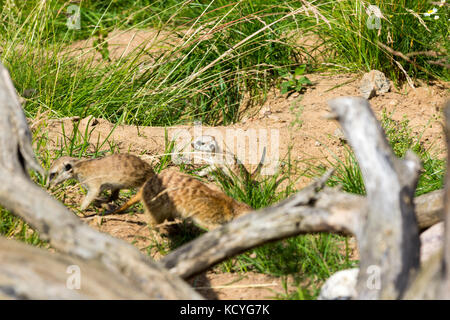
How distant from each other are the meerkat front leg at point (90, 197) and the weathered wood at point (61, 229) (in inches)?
48.7

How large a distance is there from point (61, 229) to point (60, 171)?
5.15ft

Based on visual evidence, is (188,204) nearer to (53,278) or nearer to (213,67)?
(53,278)

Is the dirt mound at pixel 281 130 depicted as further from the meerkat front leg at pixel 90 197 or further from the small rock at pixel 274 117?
the meerkat front leg at pixel 90 197

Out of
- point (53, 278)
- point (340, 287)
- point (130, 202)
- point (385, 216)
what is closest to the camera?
point (53, 278)

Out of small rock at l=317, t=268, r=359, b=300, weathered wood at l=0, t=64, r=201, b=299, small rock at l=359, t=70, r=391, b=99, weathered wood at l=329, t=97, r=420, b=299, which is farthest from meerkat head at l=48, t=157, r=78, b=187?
small rock at l=359, t=70, r=391, b=99

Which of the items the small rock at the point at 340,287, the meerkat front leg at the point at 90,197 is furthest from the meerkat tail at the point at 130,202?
the small rock at the point at 340,287

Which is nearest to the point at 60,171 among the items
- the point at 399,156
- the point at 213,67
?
the point at 213,67

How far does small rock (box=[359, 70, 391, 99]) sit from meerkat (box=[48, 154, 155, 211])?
Result: 206cm

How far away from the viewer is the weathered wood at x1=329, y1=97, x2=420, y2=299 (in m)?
2.03

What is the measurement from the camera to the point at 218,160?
398 centimetres

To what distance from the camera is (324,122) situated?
4652 mm

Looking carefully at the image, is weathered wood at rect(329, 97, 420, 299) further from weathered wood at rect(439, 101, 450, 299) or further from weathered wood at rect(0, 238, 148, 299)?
weathered wood at rect(0, 238, 148, 299)

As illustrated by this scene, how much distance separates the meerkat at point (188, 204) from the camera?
328 centimetres
